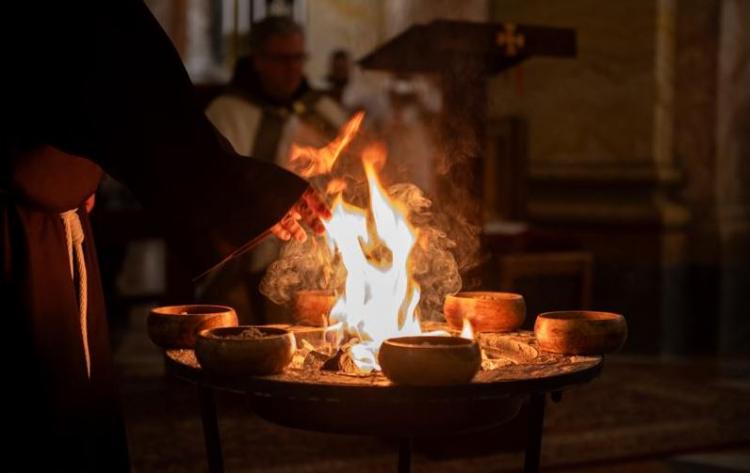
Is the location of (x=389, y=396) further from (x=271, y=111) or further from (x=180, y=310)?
(x=271, y=111)

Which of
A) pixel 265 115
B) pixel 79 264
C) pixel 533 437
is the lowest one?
pixel 533 437

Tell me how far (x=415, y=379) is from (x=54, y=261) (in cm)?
114

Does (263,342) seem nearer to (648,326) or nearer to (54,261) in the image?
(54,261)

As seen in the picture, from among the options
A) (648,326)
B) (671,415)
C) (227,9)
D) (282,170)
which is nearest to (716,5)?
(648,326)

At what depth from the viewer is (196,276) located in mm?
2439

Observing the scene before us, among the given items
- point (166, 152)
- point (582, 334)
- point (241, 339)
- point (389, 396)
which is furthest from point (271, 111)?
point (389, 396)

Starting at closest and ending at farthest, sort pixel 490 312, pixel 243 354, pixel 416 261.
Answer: pixel 243 354 < pixel 490 312 < pixel 416 261

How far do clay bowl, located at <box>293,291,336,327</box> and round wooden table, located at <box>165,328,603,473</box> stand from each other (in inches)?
21.2

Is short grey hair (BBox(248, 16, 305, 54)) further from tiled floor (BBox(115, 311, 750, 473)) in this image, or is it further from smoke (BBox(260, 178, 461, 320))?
tiled floor (BBox(115, 311, 750, 473))

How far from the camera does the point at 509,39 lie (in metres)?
5.12

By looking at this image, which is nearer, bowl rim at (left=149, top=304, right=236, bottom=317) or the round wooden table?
the round wooden table

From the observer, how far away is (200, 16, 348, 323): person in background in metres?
5.62

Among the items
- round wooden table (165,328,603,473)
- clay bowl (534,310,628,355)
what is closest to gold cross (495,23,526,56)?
clay bowl (534,310,628,355)

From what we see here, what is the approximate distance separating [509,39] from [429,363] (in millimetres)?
3356
